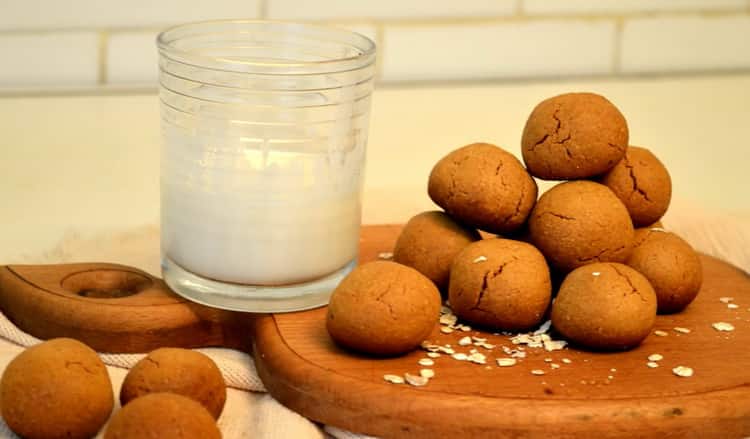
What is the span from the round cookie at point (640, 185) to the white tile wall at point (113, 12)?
28.8 inches

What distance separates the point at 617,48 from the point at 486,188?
87 centimetres

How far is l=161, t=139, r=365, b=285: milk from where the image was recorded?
949mm

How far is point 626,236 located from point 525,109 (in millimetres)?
700

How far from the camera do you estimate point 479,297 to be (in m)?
0.95

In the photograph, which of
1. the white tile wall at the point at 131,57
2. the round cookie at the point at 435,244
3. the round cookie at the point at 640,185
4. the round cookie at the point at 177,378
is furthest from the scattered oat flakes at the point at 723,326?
the white tile wall at the point at 131,57

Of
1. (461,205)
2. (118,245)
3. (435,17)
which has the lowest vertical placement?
(118,245)

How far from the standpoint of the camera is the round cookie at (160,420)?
0.74 m

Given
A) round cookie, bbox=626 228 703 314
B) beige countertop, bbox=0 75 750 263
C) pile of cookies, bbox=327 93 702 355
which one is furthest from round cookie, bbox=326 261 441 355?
beige countertop, bbox=0 75 750 263

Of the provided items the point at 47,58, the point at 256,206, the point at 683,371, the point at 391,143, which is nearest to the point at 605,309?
the point at 683,371

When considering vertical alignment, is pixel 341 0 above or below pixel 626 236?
above

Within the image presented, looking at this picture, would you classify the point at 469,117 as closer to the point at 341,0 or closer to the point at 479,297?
the point at 341,0

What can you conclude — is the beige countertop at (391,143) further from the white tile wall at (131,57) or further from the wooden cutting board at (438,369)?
the wooden cutting board at (438,369)

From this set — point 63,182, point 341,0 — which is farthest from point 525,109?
point 63,182

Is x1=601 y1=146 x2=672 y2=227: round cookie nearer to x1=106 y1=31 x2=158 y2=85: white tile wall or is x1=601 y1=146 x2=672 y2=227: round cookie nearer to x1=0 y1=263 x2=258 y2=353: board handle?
x1=0 y1=263 x2=258 y2=353: board handle
